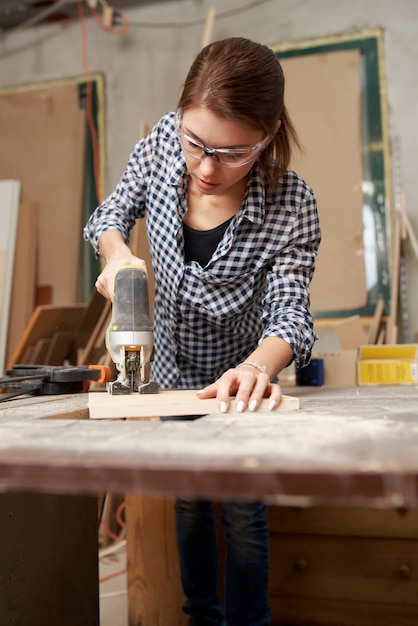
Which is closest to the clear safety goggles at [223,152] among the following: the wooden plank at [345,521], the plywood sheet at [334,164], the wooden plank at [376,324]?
the wooden plank at [345,521]

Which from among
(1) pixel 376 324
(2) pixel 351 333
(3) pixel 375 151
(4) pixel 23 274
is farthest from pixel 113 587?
(3) pixel 375 151

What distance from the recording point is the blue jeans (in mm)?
1453

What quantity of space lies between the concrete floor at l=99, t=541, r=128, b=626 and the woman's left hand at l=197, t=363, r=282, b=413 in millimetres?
1257

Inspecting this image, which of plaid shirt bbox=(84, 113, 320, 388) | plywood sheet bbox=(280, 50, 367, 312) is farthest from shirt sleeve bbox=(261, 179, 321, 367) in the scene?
plywood sheet bbox=(280, 50, 367, 312)

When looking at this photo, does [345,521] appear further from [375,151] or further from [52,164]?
[52,164]

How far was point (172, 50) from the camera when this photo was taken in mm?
3943

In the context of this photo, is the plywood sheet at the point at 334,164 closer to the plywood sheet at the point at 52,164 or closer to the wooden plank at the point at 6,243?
the plywood sheet at the point at 52,164

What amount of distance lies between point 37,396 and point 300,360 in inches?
26.9

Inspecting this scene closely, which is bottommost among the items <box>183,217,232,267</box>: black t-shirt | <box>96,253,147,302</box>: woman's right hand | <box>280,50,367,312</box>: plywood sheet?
<box>96,253,147,302</box>: woman's right hand

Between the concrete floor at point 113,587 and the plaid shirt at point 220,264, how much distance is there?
934 millimetres

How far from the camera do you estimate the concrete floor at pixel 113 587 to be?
214 cm

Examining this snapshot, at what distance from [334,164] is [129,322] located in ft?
8.61

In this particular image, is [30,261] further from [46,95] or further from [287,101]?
[287,101]

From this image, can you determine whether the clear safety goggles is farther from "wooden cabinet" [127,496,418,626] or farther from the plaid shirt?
"wooden cabinet" [127,496,418,626]
